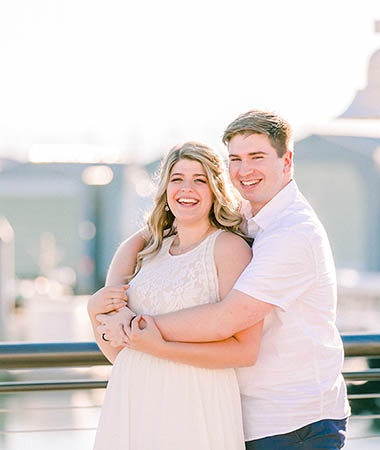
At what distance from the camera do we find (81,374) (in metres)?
11.8

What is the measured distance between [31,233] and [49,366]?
26604 mm

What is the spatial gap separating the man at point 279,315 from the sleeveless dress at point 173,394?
65 millimetres

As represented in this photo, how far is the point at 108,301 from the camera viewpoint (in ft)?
7.48

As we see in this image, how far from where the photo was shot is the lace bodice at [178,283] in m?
2.20

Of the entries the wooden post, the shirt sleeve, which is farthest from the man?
the wooden post

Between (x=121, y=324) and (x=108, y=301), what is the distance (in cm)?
11

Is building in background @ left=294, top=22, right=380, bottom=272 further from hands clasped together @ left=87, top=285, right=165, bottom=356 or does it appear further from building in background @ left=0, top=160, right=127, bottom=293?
hands clasped together @ left=87, top=285, right=165, bottom=356

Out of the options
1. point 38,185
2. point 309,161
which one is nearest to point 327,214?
point 309,161

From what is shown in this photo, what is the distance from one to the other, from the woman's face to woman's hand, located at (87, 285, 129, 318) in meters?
0.27

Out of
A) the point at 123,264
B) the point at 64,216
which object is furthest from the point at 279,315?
the point at 64,216

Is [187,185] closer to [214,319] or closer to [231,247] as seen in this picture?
[231,247]

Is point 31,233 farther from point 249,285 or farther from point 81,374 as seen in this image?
point 249,285

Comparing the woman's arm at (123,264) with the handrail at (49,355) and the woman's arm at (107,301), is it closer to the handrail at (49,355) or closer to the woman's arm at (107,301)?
the woman's arm at (107,301)

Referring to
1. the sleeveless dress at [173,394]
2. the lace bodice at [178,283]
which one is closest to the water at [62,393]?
the sleeveless dress at [173,394]
